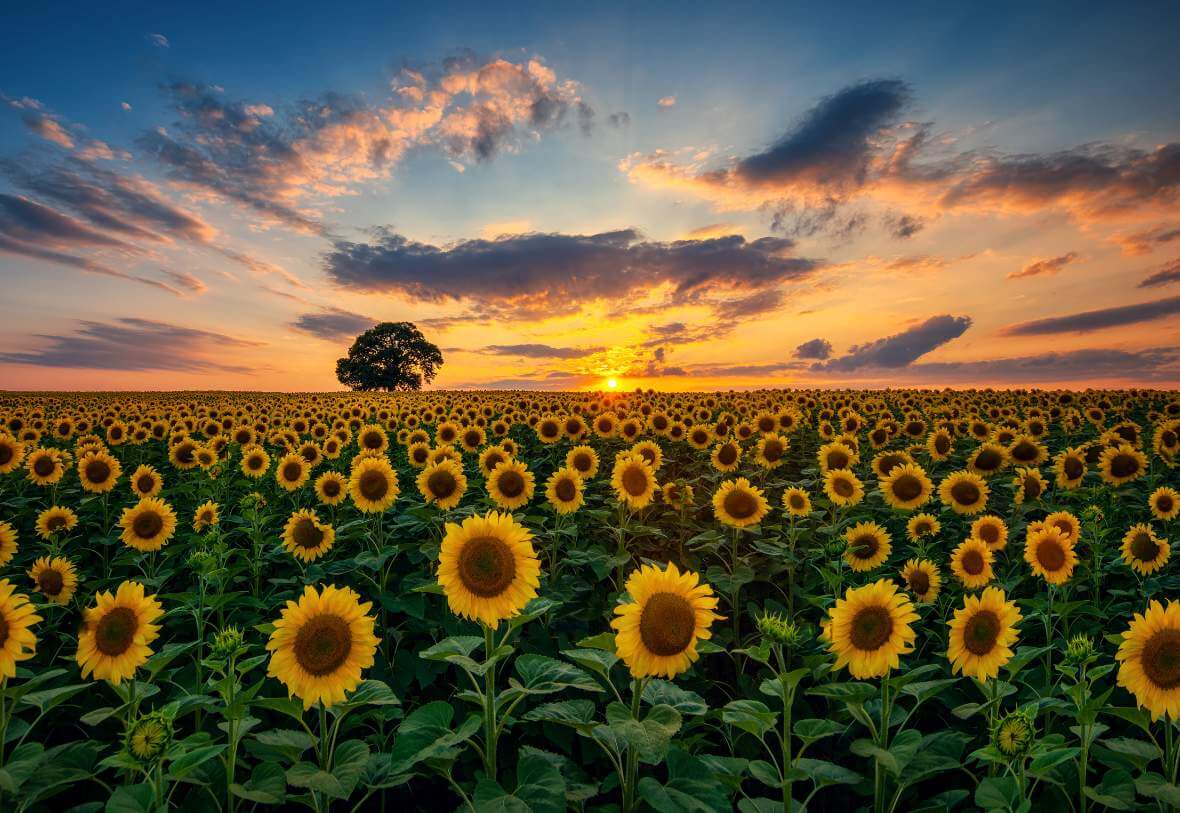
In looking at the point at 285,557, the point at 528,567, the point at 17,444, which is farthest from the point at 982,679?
the point at 17,444

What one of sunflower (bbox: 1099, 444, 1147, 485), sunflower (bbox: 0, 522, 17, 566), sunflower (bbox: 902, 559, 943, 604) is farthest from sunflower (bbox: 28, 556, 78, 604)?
sunflower (bbox: 1099, 444, 1147, 485)

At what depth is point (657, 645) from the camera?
3.54m

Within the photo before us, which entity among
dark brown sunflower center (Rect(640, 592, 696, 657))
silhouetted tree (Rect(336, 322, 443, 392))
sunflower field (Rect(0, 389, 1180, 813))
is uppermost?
silhouetted tree (Rect(336, 322, 443, 392))

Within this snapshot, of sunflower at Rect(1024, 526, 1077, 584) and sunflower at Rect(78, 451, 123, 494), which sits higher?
sunflower at Rect(78, 451, 123, 494)

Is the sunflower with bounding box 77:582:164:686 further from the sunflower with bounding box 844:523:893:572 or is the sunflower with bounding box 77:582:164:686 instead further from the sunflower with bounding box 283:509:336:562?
the sunflower with bounding box 844:523:893:572

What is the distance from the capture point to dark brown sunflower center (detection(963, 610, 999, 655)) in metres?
4.15

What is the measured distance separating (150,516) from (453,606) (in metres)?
5.49

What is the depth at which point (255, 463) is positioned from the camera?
1070 cm

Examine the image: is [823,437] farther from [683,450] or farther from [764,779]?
[764,779]

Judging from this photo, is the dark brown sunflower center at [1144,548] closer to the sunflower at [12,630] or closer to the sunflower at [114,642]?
the sunflower at [114,642]

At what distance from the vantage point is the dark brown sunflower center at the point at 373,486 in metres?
7.33

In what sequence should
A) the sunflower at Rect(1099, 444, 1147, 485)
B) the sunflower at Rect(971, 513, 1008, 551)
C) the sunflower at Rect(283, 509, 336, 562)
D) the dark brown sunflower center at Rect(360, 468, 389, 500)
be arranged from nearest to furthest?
the sunflower at Rect(971, 513, 1008, 551) → the sunflower at Rect(283, 509, 336, 562) → the dark brown sunflower center at Rect(360, 468, 389, 500) → the sunflower at Rect(1099, 444, 1147, 485)

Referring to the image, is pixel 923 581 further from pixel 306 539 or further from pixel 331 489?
pixel 331 489

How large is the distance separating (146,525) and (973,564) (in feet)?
30.0
